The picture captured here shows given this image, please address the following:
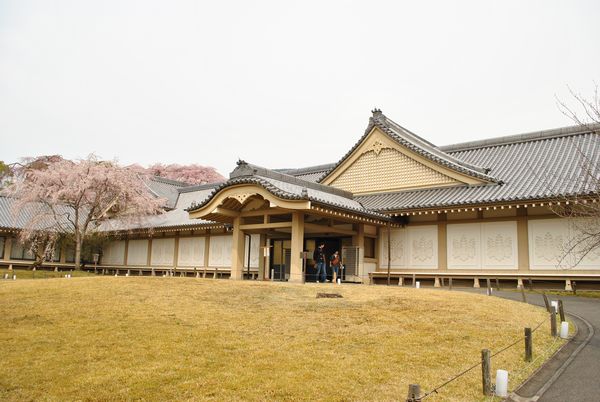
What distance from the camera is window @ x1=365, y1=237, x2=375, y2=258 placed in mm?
23922

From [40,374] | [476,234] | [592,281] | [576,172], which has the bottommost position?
[40,374]

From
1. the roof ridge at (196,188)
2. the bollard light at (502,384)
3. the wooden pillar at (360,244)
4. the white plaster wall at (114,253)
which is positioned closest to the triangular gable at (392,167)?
the wooden pillar at (360,244)

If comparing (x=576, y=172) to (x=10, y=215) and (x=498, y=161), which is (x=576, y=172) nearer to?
(x=498, y=161)

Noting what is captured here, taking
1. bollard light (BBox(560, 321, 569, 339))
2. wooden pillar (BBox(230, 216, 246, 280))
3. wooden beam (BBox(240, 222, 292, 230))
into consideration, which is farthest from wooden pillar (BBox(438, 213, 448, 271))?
bollard light (BBox(560, 321, 569, 339))

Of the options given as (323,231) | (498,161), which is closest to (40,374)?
(323,231)

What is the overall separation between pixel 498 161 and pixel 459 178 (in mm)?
3332

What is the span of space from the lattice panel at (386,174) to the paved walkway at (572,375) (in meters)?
12.7

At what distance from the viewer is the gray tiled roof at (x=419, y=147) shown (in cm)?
2339

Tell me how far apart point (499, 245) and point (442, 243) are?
2.41 m

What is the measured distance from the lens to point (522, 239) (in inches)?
824

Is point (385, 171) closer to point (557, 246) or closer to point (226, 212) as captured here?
point (226, 212)

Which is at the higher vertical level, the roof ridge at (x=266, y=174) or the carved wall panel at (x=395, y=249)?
the roof ridge at (x=266, y=174)

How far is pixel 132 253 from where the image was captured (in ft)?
121

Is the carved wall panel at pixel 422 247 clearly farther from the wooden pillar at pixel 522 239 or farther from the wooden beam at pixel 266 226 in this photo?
the wooden beam at pixel 266 226
